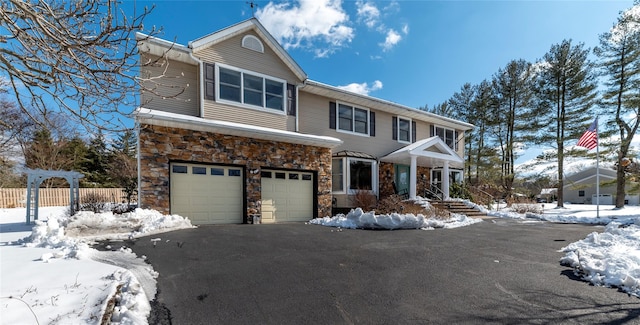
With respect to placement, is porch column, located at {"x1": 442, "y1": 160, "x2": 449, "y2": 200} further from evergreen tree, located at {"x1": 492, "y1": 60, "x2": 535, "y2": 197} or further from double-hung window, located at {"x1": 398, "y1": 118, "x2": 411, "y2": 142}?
evergreen tree, located at {"x1": 492, "y1": 60, "x2": 535, "y2": 197}

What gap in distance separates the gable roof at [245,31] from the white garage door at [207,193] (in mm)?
4118

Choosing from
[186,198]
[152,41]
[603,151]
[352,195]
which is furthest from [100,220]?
[603,151]

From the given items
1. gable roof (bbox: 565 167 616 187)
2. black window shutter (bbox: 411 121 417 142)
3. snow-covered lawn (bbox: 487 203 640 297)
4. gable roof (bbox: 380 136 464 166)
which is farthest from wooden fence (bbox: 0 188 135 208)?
gable roof (bbox: 565 167 616 187)

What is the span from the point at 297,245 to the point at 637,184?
23.7m

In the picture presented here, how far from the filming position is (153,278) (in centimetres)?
394

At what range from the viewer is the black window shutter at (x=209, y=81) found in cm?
1014

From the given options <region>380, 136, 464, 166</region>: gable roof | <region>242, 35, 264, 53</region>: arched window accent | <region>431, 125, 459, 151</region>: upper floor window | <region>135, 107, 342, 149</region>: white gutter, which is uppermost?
<region>242, 35, 264, 53</region>: arched window accent

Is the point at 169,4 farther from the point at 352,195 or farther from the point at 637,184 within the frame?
the point at 637,184

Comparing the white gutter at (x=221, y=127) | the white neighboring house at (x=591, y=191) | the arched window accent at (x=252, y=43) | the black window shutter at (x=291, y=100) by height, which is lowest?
the white neighboring house at (x=591, y=191)

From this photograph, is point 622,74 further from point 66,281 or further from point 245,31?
point 66,281

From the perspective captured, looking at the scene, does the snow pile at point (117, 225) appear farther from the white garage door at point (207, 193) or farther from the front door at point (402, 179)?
the front door at point (402, 179)

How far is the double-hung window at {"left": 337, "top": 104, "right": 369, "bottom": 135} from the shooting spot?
45.8 feet

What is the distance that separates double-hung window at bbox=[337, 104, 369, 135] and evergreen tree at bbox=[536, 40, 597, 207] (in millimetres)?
16134

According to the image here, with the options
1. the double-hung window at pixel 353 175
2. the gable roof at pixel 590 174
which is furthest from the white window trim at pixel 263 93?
the gable roof at pixel 590 174
